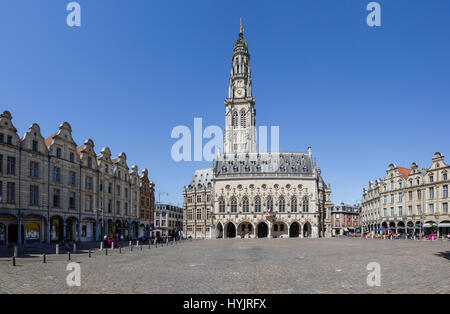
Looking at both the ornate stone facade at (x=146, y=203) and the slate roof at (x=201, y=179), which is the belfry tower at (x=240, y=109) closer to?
the slate roof at (x=201, y=179)

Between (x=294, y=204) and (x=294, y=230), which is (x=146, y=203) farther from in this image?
(x=294, y=230)

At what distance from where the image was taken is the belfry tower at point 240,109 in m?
101

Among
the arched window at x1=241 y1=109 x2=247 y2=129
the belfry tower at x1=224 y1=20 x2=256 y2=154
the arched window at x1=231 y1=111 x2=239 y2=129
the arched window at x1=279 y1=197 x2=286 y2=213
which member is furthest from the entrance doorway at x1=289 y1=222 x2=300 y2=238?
the arched window at x1=231 y1=111 x2=239 y2=129

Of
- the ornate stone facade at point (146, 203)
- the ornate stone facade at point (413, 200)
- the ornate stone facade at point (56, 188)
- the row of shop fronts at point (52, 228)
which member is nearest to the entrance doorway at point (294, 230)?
the ornate stone facade at point (413, 200)

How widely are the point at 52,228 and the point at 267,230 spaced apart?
48.9 meters

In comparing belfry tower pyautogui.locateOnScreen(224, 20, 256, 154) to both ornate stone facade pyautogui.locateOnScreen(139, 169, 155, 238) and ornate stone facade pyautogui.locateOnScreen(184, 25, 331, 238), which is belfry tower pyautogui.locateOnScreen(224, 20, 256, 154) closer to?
ornate stone facade pyautogui.locateOnScreen(184, 25, 331, 238)

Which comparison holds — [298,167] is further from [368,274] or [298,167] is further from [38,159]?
[368,274]

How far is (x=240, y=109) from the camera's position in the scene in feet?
341

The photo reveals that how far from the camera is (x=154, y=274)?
15531 mm

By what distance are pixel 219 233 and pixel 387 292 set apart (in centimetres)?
6952

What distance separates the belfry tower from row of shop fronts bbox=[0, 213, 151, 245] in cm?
5117

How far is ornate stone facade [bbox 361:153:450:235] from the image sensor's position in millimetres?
60281

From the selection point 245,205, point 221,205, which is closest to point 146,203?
point 221,205

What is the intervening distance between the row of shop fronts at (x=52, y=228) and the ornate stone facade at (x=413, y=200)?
49664mm
